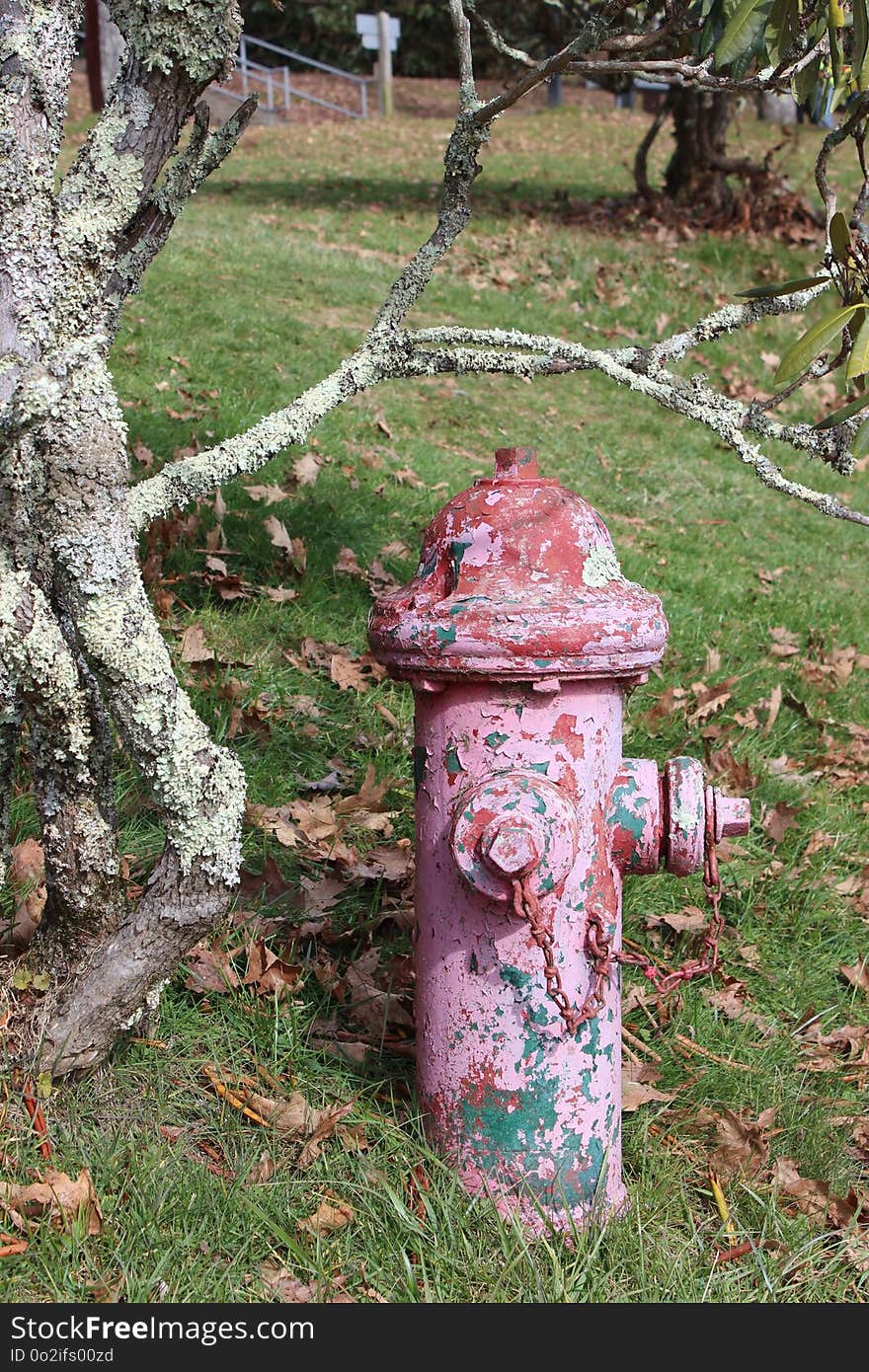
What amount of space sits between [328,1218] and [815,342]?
1.77 meters

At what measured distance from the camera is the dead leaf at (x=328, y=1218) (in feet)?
7.10

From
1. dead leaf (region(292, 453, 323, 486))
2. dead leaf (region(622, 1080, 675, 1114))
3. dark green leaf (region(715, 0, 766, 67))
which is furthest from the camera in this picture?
dead leaf (region(292, 453, 323, 486))

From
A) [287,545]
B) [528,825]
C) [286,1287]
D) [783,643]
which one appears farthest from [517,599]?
[783,643]

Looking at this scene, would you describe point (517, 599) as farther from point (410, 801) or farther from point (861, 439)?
point (410, 801)

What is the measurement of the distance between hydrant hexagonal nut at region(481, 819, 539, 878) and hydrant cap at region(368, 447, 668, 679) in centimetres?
27

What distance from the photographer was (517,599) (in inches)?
84.6

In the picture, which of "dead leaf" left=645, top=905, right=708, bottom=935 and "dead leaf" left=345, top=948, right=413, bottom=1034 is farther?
"dead leaf" left=645, top=905, right=708, bottom=935

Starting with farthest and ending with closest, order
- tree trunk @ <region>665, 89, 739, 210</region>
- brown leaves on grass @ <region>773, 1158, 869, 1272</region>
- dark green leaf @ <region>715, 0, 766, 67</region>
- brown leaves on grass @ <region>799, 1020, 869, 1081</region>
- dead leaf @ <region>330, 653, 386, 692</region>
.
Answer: tree trunk @ <region>665, 89, 739, 210</region>
dead leaf @ <region>330, 653, 386, 692</region>
brown leaves on grass @ <region>799, 1020, 869, 1081</region>
brown leaves on grass @ <region>773, 1158, 869, 1272</region>
dark green leaf @ <region>715, 0, 766, 67</region>

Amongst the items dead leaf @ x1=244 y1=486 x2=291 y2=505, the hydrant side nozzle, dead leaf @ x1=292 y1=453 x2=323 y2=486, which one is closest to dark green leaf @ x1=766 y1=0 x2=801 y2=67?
the hydrant side nozzle

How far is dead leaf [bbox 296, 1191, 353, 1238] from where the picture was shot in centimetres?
216

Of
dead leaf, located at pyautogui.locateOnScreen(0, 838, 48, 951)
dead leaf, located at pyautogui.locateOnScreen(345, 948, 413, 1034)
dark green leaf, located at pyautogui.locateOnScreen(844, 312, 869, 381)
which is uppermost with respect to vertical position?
dark green leaf, located at pyautogui.locateOnScreen(844, 312, 869, 381)

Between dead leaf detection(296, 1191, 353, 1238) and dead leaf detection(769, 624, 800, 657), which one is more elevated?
dead leaf detection(769, 624, 800, 657)

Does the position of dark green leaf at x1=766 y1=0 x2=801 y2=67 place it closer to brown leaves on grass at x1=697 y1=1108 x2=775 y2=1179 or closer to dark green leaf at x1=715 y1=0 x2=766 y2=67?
dark green leaf at x1=715 y1=0 x2=766 y2=67

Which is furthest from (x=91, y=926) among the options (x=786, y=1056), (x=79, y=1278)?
(x=786, y=1056)
